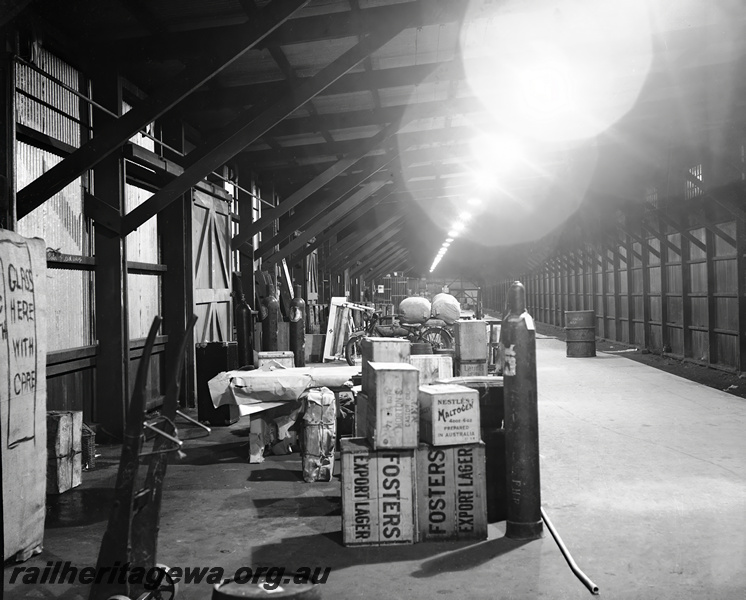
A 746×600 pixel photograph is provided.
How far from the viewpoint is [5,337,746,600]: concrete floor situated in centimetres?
408

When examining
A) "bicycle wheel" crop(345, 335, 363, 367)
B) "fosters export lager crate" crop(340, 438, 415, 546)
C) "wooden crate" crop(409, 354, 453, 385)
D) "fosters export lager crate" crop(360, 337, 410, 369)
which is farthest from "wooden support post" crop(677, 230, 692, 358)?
"fosters export lager crate" crop(340, 438, 415, 546)

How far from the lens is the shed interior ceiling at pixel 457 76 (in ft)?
25.0

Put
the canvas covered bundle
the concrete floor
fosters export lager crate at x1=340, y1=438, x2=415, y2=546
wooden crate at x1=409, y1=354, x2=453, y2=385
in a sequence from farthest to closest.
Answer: wooden crate at x1=409, y1=354, x2=453, y2=385 < the canvas covered bundle < fosters export lager crate at x1=340, y1=438, x2=415, y2=546 < the concrete floor

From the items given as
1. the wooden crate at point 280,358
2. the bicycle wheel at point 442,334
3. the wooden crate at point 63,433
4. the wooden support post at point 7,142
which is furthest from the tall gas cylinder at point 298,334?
the wooden support post at point 7,142

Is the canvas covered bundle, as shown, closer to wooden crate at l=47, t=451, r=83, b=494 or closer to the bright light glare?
wooden crate at l=47, t=451, r=83, b=494

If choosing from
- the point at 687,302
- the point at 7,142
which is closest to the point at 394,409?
the point at 7,142

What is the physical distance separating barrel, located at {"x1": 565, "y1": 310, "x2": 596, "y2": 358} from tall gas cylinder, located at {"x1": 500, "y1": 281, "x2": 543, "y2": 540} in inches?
539

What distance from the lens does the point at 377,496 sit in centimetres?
486

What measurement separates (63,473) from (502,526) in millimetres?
3990

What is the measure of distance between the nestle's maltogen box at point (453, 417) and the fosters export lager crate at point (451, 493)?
7cm

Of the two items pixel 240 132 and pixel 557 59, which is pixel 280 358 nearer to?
pixel 240 132

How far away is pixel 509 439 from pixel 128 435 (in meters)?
2.79

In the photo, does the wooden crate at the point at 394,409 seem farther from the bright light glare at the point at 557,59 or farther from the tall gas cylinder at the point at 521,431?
the bright light glare at the point at 557,59

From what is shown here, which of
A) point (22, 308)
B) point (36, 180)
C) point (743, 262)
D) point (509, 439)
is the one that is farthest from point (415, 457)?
point (743, 262)
